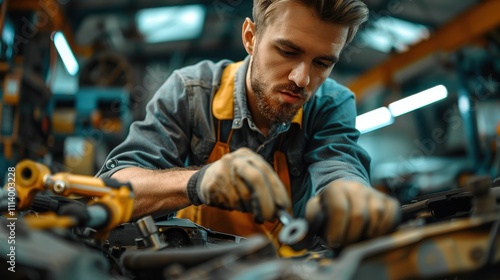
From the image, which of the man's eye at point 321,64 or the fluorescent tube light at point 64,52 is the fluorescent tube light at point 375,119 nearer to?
the fluorescent tube light at point 64,52

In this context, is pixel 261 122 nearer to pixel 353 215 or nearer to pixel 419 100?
pixel 353 215

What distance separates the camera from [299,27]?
169 cm

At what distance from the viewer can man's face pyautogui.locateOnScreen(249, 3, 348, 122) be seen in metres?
1.69

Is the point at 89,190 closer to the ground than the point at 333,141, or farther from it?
farther from it

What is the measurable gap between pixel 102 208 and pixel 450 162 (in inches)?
280

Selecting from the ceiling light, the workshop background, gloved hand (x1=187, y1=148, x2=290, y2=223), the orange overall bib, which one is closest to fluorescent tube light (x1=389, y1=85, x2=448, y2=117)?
the workshop background

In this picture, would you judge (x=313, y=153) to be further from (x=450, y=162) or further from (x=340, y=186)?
(x=450, y=162)

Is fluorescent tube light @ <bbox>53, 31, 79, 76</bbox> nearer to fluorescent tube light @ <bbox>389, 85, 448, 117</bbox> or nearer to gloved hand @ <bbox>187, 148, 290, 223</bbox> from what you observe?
fluorescent tube light @ <bbox>389, 85, 448, 117</bbox>

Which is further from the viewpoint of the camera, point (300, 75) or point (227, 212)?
point (227, 212)

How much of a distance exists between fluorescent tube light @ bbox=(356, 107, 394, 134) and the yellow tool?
485 cm

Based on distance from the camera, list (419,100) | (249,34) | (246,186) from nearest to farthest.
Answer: (246,186) < (249,34) < (419,100)

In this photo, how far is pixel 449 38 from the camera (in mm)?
6523

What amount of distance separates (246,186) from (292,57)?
772mm

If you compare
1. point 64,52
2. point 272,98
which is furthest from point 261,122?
point 64,52
